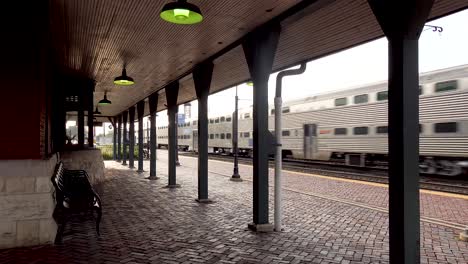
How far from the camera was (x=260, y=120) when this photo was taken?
703cm

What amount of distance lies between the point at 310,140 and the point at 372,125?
4.75 metres

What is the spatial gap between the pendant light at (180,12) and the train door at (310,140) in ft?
55.3

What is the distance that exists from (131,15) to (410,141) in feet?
15.8

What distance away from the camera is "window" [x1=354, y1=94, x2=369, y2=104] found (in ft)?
57.6

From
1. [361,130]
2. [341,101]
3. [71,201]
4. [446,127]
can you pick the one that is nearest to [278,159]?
[71,201]

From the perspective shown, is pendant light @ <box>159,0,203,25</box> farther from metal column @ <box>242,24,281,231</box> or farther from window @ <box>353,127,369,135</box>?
window @ <box>353,127,369,135</box>

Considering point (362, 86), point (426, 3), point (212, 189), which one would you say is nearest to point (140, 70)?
point (212, 189)

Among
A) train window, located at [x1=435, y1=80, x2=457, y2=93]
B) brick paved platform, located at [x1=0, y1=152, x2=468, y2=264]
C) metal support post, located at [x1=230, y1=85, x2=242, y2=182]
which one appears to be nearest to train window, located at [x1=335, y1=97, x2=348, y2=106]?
train window, located at [x1=435, y1=80, x2=457, y2=93]

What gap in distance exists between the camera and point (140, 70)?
11.2 metres

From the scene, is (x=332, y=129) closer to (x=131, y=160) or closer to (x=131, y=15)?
(x=131, y=160)

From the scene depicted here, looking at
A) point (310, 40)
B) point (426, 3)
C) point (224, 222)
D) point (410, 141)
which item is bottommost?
point (224, 222)

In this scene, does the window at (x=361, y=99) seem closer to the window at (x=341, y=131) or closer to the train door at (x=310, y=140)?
the window at (x=341, y=131)

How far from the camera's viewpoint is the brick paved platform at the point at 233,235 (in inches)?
212

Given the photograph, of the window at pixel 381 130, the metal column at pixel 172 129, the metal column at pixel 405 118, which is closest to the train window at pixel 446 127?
the window at pixel 381 130
